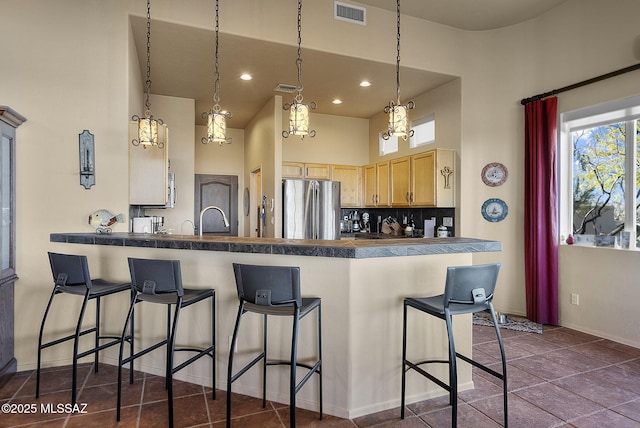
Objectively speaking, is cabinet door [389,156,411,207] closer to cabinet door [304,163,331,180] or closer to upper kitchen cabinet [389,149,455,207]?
upper kitchen cabinet [389,149,455,207]

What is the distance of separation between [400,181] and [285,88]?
2051mm

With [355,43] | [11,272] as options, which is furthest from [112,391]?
[355,43]

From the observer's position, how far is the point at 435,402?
2475mm

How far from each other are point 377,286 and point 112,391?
2015 mm

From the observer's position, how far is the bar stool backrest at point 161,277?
2238 millimetres

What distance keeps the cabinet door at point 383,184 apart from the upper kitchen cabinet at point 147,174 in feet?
10.7

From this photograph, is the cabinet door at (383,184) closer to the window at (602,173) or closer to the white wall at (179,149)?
the window at (602,173)

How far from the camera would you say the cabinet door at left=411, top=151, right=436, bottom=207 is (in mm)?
4633

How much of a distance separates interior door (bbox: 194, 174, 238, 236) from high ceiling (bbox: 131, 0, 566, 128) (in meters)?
2.03

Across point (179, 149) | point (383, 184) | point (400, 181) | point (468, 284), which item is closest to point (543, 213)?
point (400, 181)

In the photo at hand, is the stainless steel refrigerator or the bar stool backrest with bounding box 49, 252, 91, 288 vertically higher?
the stainless steel refrigerator

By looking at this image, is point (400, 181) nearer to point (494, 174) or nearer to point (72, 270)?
point (494, 174)

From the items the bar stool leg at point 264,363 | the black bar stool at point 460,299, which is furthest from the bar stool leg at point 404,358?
the bar stool leg at point 264,363

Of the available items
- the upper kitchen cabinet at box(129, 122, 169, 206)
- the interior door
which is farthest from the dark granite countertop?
the interior door
